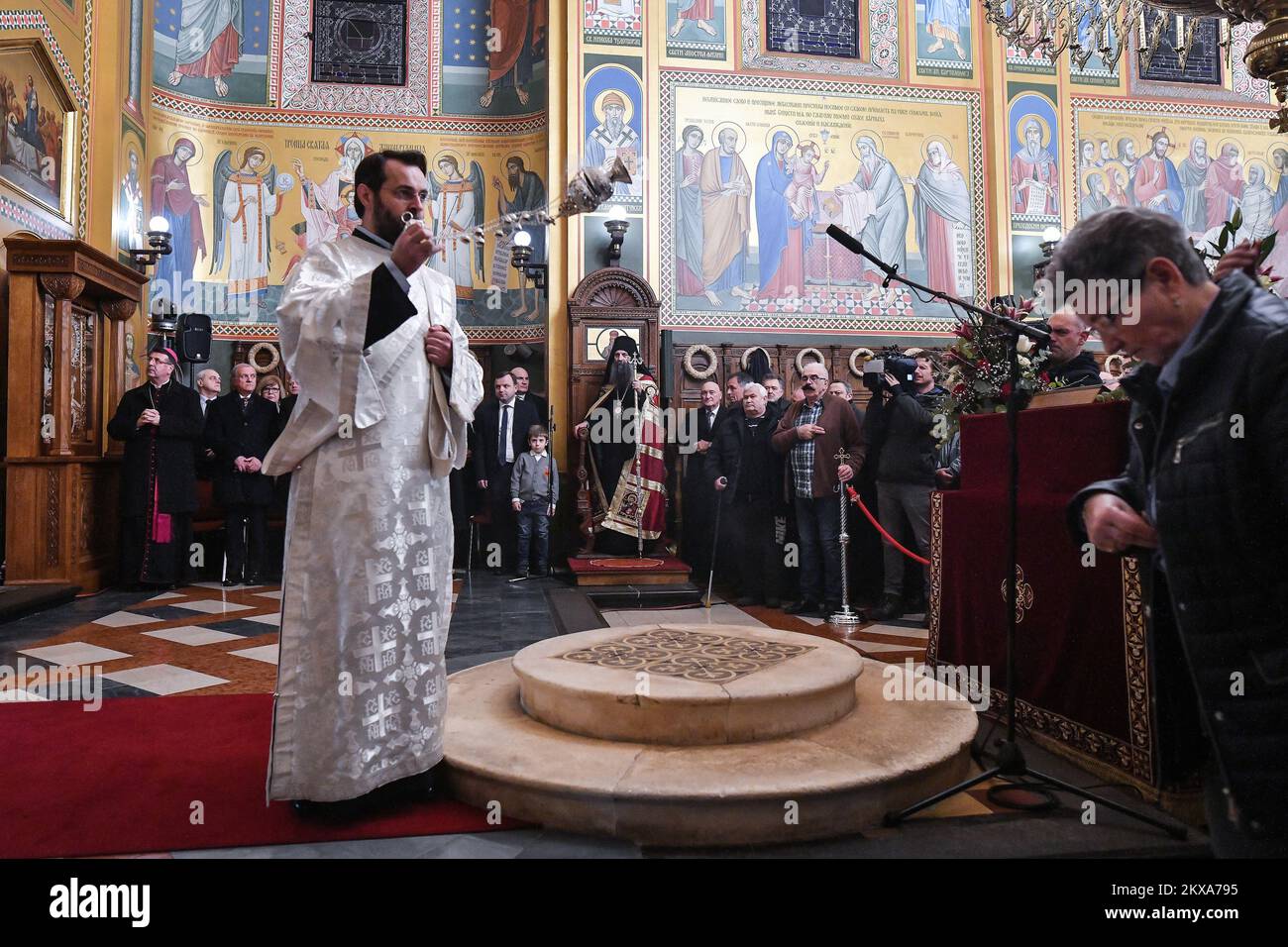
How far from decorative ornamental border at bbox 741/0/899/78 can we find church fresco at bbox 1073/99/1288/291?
8.26 feet

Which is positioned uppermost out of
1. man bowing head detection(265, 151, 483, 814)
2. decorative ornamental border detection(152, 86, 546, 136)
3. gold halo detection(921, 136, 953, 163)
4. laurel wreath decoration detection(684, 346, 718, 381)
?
decorative ornamental border detection(152, 86, 546, 136)

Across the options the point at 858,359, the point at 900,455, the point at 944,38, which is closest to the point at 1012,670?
the point at 900,455

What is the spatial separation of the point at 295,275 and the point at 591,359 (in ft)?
21.4

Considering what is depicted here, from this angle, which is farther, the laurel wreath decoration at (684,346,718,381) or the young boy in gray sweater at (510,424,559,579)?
the laurel wreath decoration at (684,346,718,381)

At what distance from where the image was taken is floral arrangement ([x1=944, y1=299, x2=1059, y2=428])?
3564mm

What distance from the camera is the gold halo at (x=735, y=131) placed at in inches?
380

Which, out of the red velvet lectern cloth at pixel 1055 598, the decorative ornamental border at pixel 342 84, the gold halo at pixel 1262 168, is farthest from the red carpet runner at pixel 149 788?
the gold halo at pixel 1262 168

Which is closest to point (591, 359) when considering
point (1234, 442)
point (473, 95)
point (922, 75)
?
point (473, 95)

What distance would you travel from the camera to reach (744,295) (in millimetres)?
9602

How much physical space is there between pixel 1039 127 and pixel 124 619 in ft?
36.6

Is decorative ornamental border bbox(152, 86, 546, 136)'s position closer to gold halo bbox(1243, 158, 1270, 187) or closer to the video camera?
the video camera

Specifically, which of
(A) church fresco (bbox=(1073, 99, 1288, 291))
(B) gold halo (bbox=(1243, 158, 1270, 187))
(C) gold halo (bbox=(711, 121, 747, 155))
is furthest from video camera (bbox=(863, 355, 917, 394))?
(B) gold halo (bbox=(1243, 158, 1270, 187))

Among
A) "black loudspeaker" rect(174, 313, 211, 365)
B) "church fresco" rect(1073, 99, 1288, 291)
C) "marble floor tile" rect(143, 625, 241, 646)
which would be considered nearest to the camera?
"marble floor tile" rect(143, 625, 241, 646)

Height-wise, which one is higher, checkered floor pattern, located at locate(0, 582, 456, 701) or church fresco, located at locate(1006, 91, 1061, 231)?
church fresco, located at locate(1006, 91, 1061, 231)
